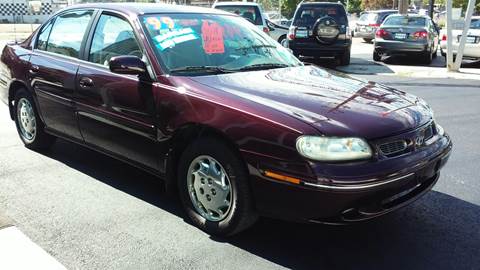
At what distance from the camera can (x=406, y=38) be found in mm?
14352

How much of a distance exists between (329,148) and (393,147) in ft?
1.55

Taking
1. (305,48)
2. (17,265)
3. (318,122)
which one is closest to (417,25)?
(305,48)

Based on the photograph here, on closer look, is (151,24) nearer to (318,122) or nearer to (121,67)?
(121,67)

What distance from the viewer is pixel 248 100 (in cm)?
337

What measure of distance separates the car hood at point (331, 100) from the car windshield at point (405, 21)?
11490 millimetres

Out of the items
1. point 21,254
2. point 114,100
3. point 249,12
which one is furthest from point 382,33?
point 21,254

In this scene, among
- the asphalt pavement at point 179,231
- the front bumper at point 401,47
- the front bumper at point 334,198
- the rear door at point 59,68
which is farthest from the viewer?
the front bumper at point 401,47

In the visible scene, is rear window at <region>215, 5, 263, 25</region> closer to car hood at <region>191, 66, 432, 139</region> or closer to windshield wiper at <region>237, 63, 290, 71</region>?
windshield wiper at <region>237, 63, 290, 71</region>

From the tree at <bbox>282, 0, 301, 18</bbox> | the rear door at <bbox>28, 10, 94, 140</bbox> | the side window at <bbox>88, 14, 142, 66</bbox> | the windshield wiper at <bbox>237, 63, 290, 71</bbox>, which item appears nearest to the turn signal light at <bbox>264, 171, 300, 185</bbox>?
the windshield wiper at <bbox>237, 63, 290, 71</bbox>

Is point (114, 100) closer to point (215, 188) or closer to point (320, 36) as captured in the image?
point (215, 188)

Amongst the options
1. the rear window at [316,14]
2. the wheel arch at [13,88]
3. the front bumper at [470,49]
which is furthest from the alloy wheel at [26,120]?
the front bumper at [470,49]

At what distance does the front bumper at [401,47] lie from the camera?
47.1 ft

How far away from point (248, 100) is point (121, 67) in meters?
1.03

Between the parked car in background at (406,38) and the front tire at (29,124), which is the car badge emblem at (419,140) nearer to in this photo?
the front tire at (29,124)
